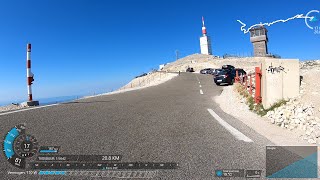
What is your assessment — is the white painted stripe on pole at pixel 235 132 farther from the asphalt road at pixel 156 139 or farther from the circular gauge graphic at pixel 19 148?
the circular gauge graphic at pixel 19 148

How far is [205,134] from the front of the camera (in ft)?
20.3

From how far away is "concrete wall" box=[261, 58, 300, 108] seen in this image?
30.7 feet

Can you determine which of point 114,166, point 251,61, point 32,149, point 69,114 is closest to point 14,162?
point 32,149

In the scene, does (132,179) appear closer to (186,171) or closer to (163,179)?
(163,179)

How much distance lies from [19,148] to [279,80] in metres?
8.06

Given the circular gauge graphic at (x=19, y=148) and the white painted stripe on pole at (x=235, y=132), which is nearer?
the circular gauge graphic at (x=19, y=148)

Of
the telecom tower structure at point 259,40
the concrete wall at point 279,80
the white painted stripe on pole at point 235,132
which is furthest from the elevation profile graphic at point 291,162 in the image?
the telecom tower structure at point 259,40

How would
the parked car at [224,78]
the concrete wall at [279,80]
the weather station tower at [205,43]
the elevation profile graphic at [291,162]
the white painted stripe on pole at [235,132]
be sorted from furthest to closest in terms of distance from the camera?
the weather station tower at [205,43], the parked car at [224,78], the concrete wall at [279,80], the white painted stripe on pole at [235,132], the elevation profile graphic at [291,162]

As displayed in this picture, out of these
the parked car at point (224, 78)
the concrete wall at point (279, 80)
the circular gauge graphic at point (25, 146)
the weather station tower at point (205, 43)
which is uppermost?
the weather station tower at point (205, 43)

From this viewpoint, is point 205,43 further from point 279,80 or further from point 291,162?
point 291,162

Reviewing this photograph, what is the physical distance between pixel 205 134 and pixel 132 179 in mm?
2822

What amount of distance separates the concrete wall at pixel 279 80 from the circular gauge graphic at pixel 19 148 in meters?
7.38

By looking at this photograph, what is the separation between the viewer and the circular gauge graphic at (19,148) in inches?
171

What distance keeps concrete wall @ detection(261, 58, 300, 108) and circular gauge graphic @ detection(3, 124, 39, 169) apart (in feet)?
24.2
